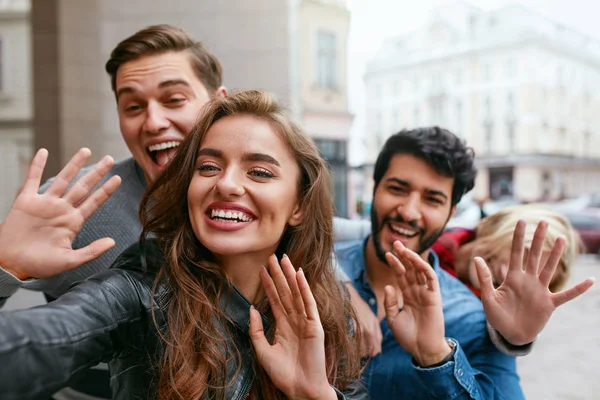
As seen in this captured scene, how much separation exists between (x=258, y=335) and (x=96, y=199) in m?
0.46

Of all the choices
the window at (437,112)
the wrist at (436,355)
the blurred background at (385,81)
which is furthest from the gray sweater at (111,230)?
the window at (437,112)

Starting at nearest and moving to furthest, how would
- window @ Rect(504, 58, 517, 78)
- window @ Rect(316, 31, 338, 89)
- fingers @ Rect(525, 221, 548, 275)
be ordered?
fingers @ Rect(525, 221, 548, 275), window @ Rect(316, 31, 338, 89), window @ Rect(504, 58, 517, 78)

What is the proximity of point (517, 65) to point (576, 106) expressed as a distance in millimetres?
565

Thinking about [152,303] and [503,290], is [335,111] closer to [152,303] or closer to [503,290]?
[503,290]

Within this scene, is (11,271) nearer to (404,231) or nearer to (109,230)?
(109,230)

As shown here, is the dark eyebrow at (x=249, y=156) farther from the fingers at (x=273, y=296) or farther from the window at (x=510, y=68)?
the window at (x=510, y=68)

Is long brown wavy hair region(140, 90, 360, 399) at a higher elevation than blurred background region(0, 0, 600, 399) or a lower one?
lower

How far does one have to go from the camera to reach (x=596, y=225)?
15.0ft

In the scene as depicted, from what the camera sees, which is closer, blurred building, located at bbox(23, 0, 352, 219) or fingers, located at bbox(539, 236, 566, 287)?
fingers, located at bbox(539, 236, 566, 287)

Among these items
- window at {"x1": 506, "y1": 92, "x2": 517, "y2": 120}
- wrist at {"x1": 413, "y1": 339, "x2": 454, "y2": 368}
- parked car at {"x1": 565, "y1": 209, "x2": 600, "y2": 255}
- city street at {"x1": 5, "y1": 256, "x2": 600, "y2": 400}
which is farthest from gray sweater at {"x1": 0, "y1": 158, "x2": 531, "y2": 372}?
parked car at {"x1": 565, "y1": 209, "x2": 600, "y2": 255}

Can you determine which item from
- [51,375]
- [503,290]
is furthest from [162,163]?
[503,290]

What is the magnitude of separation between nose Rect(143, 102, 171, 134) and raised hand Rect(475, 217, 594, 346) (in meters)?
0.98

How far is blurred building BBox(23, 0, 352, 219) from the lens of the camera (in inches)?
140

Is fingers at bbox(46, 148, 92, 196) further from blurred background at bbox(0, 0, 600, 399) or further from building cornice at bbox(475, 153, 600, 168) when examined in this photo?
building cornice at bbox(475, 153, 600, 168)
